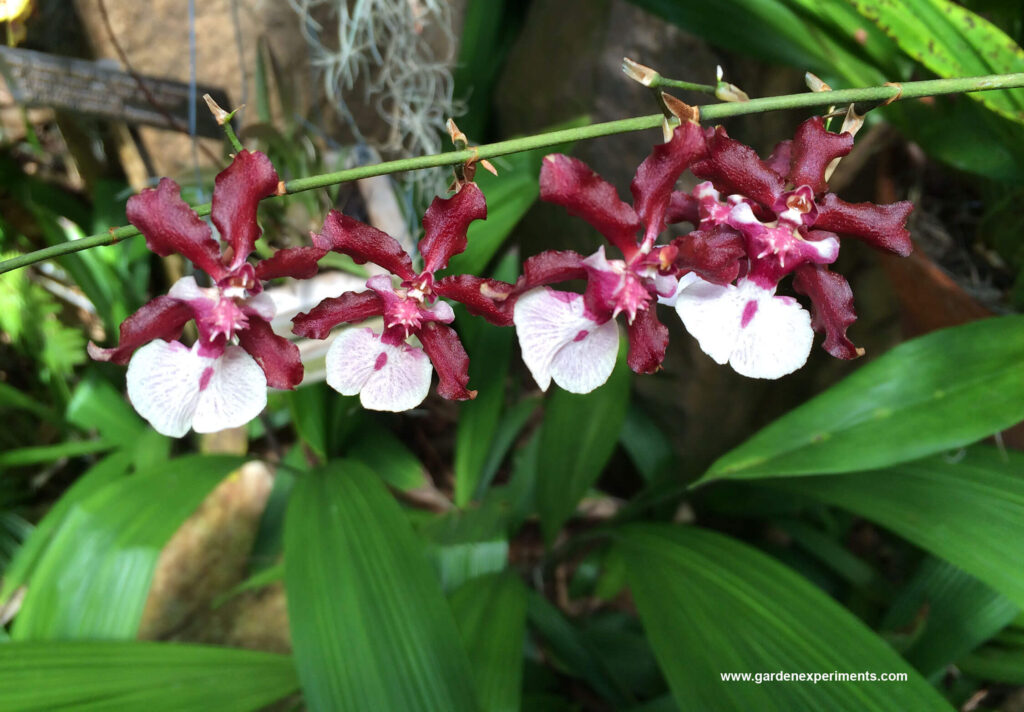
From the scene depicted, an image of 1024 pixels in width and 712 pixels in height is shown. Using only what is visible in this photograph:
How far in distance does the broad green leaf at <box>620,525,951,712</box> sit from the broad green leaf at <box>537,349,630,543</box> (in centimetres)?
26

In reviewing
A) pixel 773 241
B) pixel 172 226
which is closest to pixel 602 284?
pixel 773 241

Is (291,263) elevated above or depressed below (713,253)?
below


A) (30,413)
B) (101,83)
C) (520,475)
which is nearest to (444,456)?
(520,475)

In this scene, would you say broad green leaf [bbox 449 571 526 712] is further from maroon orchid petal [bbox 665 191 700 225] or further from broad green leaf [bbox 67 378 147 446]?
broad green leaf [bbox 67 378 147 446]

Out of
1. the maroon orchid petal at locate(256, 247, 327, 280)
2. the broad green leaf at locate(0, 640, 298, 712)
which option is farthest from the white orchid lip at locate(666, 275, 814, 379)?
the broad green leaf at locate(0, 640, 298, 712)

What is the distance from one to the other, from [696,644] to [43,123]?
1.96 metres

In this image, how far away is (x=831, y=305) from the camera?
600 mm

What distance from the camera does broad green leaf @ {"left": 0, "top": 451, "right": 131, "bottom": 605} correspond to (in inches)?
47.6

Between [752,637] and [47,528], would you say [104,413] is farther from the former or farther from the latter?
[752,637]

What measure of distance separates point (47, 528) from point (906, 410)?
4.90ft

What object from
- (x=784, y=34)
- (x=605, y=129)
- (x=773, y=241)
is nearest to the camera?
(x=605, y=129)

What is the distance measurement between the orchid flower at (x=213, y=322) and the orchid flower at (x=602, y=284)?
205 mm

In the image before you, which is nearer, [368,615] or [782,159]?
[782,159]

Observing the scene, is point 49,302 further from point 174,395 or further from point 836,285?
point 836,285
